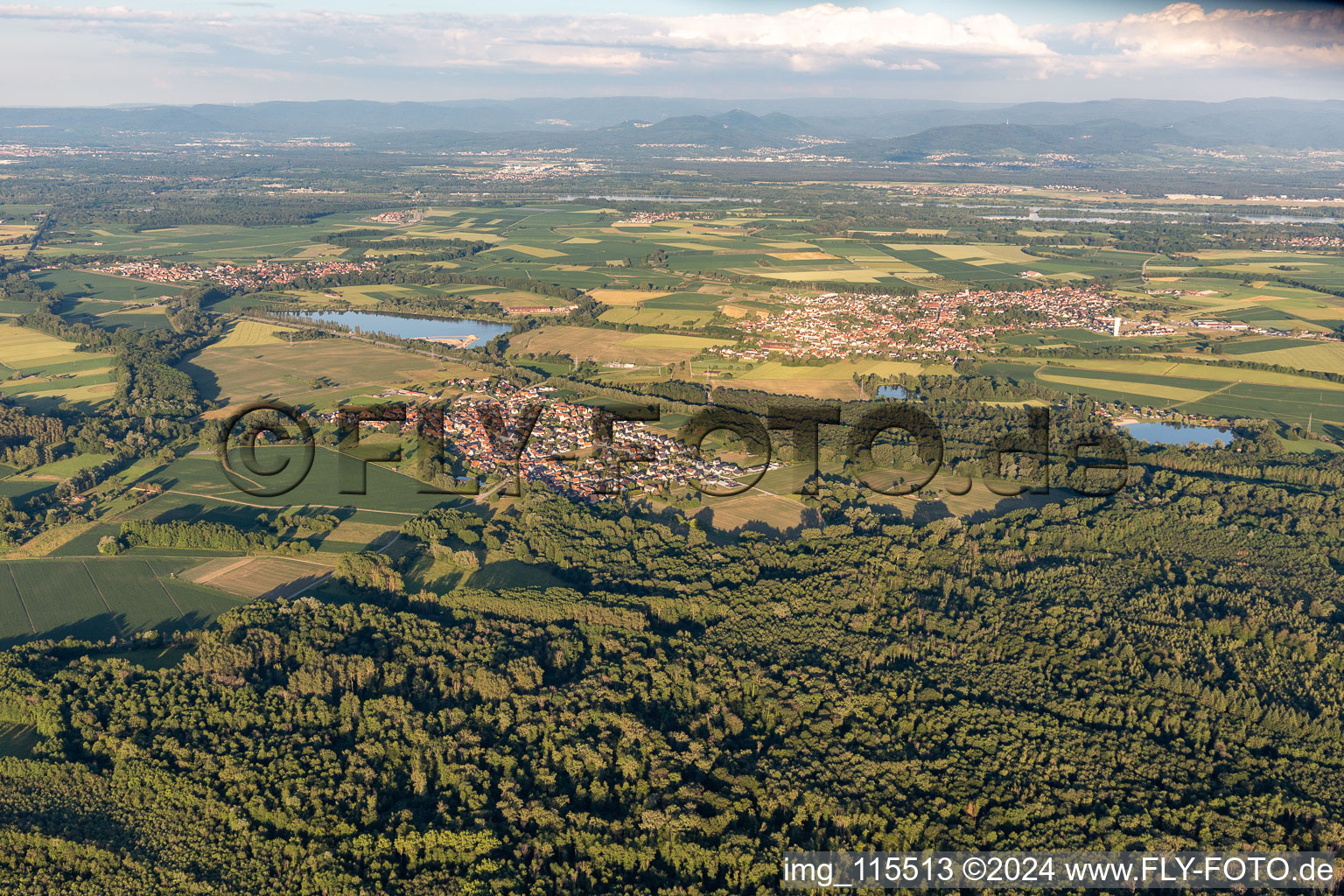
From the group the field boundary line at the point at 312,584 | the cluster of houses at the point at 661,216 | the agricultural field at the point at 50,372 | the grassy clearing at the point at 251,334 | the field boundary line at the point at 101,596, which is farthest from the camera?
the cluster of houses at the point at 661,216

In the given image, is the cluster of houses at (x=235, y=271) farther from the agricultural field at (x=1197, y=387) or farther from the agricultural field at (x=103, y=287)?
the agricultural field at (x=1197, y=387)

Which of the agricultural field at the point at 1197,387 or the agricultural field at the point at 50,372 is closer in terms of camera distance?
the agricultural field at the point at 1197,387

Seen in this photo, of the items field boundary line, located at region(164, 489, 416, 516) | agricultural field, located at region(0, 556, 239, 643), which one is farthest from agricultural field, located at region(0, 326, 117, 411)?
agricultural field, located at region(0, 556, 239, 643)

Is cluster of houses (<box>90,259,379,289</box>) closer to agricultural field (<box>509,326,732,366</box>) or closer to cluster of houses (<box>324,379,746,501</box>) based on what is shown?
agricultural field (<box>509,326,732,366</box>)

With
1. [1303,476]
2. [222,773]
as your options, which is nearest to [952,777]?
[222,773]

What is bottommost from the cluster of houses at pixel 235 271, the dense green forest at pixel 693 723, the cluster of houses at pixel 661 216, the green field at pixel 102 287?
the dense green forest at pixel 693 723

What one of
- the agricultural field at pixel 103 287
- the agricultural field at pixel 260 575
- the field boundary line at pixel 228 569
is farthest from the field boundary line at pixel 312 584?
the agricultural field at pixel 103 287

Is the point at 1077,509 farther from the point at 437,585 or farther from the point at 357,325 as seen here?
the point at 357,325

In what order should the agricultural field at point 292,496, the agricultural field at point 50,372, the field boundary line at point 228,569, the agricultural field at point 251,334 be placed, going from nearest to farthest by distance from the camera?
the field boundary line at point 228,569 < the agricultural field at point 292,496 < the agricultural field at point 50,372 < the agricultural field at point 251,334
